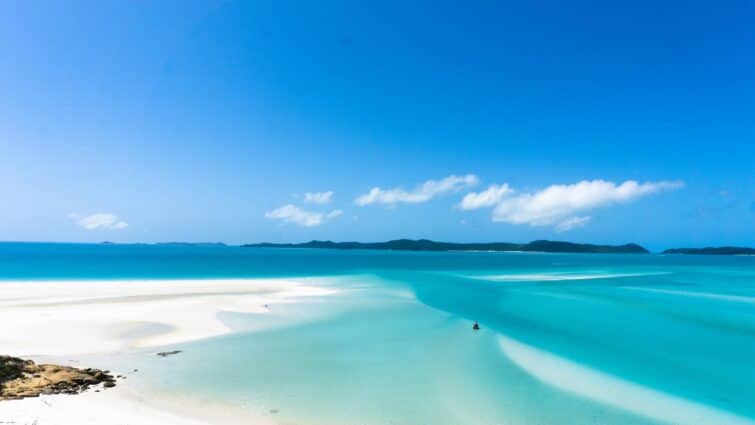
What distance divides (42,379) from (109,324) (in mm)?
10498

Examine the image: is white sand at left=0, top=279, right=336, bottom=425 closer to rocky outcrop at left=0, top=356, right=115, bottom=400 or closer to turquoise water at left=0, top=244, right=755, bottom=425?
rocky outcrop at left=0, top=356, right=115, bottom=400

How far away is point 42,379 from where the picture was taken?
40.3 feet

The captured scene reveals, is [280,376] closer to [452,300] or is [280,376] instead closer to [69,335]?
[69,335]

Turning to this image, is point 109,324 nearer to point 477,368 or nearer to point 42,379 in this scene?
point 42,379

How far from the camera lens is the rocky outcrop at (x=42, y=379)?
11.4 meters

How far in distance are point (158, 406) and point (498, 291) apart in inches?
1406

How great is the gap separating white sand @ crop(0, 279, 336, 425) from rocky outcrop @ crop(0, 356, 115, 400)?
0.48 metres

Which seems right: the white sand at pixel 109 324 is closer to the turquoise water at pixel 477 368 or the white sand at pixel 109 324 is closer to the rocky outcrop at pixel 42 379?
the rocky outcrop at pixel 42 379

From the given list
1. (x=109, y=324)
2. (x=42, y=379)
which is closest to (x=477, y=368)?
(x=42, y=379)

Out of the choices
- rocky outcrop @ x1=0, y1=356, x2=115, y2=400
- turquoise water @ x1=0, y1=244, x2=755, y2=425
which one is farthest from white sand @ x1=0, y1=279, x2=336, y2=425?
turquoise water @ x1=0, y1=244, x2=755, y2=425

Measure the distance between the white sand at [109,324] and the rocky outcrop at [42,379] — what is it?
0.48 meters

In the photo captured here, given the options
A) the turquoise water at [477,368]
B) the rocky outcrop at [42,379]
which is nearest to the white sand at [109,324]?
the rocky outcrop at [42,379]

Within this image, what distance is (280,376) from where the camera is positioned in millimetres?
14242

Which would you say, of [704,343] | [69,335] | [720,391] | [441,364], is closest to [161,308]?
[69,335]
